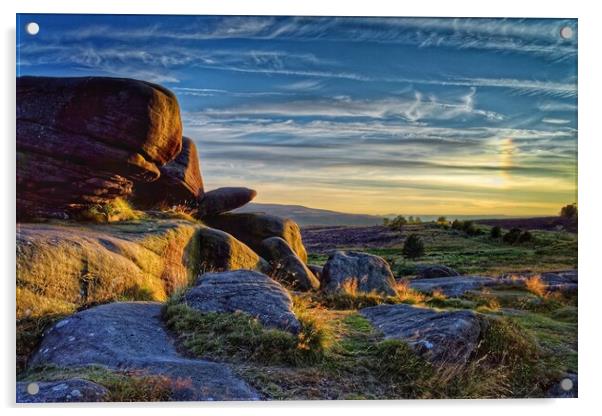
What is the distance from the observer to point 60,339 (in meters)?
11.1

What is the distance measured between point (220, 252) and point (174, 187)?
1934mm

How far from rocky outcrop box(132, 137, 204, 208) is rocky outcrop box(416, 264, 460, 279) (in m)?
4.55

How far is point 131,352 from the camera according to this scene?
10688 mm

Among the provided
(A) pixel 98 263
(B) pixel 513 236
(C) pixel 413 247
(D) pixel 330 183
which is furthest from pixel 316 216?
(A) pixel 98 263

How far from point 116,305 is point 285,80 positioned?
4574 millimetres

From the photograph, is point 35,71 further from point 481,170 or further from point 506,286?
point 506,286

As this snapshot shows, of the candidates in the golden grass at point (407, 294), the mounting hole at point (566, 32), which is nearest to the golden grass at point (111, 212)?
the golden grass at point (407, 294)

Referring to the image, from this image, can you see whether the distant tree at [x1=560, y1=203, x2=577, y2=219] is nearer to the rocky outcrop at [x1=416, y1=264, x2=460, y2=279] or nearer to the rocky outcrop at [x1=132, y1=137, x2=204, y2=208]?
the rocky outcrop at [x1=416, y1=264, x2=460, y2=279]

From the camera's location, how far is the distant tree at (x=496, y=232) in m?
13.1

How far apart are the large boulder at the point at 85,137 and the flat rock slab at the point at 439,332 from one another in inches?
202

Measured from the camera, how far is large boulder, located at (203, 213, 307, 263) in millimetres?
14459

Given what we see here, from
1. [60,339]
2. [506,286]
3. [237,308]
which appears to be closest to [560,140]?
[506,286]

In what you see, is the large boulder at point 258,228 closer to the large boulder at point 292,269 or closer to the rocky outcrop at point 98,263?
the large boulder at point 292,269

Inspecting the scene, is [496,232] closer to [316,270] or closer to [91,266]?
[316,270]
